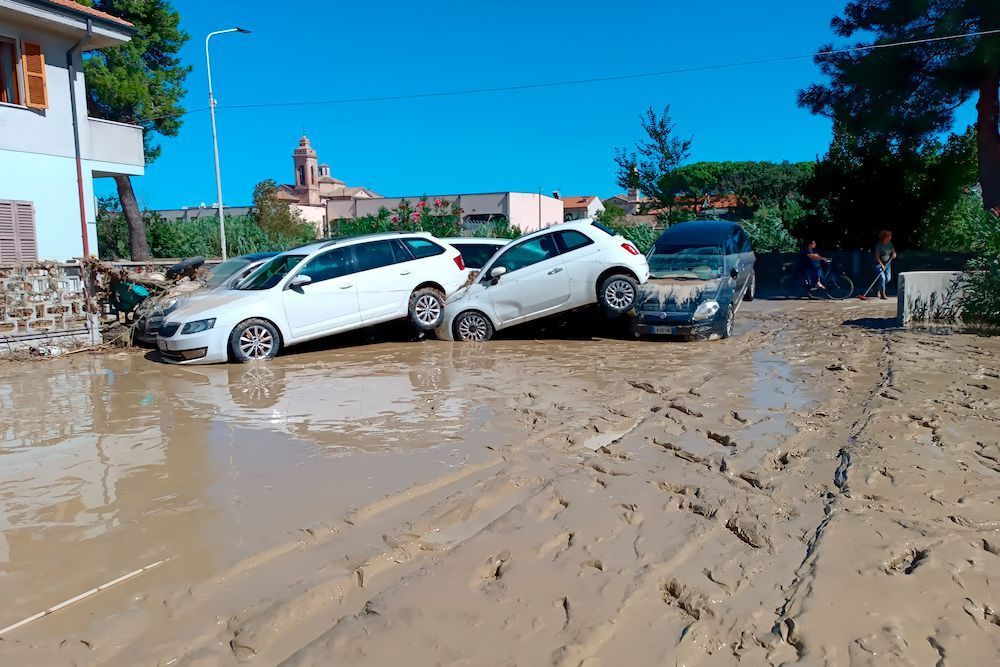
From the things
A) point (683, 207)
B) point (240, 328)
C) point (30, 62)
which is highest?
point (30, 62)

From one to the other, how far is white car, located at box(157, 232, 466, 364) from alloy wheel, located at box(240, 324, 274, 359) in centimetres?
1

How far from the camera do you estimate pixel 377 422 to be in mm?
6746

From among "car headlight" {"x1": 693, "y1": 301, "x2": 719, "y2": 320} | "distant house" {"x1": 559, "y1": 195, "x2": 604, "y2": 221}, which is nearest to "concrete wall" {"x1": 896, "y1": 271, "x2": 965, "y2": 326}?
"car headlight" {"x1": 693, "y1": 301, "x2": 719, "y2": 320}

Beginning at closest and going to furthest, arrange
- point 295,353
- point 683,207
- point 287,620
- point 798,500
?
point 287,620
point 798,500
point 295,353
point 683,207

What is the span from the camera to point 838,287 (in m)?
18.3

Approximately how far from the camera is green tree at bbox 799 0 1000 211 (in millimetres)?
18391

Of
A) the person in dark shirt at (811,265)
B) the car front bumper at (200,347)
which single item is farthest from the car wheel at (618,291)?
the person in dark shirt at (811,265)

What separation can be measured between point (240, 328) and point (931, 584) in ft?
29.2

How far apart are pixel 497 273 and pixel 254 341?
3.62m

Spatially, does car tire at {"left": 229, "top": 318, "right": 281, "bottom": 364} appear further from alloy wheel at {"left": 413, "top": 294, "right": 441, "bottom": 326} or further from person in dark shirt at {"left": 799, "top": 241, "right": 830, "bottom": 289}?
person in dark shirt at {"left": 799, "top": 241, "right": 830, "bottom": 289}

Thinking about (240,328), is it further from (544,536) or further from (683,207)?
(683,207)

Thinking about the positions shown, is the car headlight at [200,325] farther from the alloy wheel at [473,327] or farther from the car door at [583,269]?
the car door at [583,269]

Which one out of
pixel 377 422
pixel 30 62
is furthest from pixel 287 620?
pixel 30 62

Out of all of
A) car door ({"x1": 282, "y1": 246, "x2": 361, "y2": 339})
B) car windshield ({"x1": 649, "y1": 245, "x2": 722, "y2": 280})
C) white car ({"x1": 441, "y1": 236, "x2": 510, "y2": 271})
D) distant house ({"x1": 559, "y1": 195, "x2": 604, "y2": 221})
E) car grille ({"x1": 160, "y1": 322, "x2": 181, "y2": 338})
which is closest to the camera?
car grille ({"x1": 160, "y1": 322, "x2": 181, "y2": 338})
